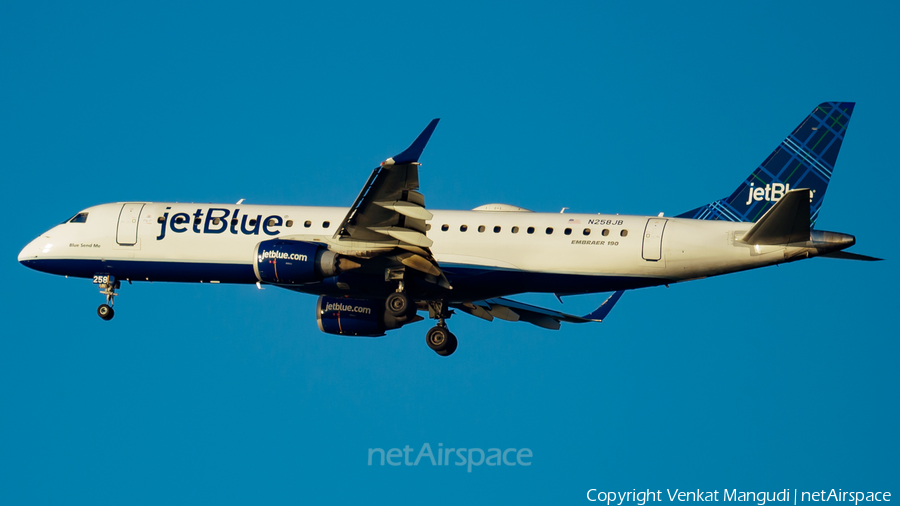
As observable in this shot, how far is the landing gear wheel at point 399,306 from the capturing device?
34719 mm

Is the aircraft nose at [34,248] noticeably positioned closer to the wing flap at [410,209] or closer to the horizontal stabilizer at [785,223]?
the wing flap at [410,209]

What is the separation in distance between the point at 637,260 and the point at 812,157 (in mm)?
6637

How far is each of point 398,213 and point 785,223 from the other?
35.4 ft

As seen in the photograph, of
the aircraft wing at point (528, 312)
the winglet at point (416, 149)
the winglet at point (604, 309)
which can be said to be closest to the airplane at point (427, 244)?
the winglet at point (416, 149)

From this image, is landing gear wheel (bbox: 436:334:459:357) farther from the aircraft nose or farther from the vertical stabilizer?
the aircraft nose

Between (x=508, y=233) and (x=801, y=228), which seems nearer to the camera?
(x=801, y=228)

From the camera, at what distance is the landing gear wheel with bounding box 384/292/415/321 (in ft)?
114

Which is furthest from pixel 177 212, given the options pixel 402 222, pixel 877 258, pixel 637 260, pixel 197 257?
pixel 877 258

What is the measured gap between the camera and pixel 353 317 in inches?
1485

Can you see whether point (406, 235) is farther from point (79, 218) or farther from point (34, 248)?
point (34, 248)

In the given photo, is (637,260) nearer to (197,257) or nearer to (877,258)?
(877,258)

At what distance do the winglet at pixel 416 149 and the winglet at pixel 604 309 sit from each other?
13854 mm

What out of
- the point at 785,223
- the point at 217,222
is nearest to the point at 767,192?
the point at 785,223

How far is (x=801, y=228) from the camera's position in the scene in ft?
104
